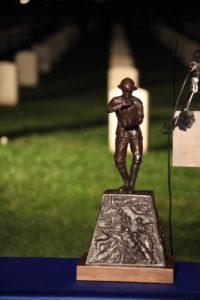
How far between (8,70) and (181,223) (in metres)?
11.5

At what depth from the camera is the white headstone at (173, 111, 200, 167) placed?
528 centimetres

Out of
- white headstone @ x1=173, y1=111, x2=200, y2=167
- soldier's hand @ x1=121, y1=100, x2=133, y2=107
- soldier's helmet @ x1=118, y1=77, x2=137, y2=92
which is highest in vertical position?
soldier's helmet @ x1=118, y1=77, x2=137, y2=92

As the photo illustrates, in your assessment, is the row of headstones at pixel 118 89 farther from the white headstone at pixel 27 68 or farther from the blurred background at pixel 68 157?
the white headstone at pixel 27 68

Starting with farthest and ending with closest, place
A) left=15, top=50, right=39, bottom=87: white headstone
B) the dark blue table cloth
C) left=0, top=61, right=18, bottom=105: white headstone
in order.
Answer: left=15, top=50, right=39, bottom=87: white headstone
left=0, top=61, right=18, bottom=105: white headstone
the dark blue table cloth

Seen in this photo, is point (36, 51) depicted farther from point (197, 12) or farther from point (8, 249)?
point (197, 12)

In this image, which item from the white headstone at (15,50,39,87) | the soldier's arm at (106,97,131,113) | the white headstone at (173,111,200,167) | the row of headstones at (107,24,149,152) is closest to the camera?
the soldier's arm at (106,97,131,113)

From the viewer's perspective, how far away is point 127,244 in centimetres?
517

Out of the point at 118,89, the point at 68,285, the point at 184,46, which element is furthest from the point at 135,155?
the point at 184,46

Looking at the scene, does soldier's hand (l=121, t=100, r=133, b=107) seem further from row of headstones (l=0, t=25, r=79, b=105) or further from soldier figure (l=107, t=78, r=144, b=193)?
row of headstones (l=0, t=25, r=79, b=105)

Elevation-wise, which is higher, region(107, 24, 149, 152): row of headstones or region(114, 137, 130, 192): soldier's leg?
region(107, 24, 149, 152): row of headstones

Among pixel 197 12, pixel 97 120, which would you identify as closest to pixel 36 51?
pixel 97 120

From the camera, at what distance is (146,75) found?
30422 mm

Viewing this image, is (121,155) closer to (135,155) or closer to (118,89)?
(135,155)

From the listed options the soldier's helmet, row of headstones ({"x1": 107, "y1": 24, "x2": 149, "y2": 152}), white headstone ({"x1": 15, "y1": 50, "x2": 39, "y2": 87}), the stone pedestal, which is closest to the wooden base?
the stone pedestal
